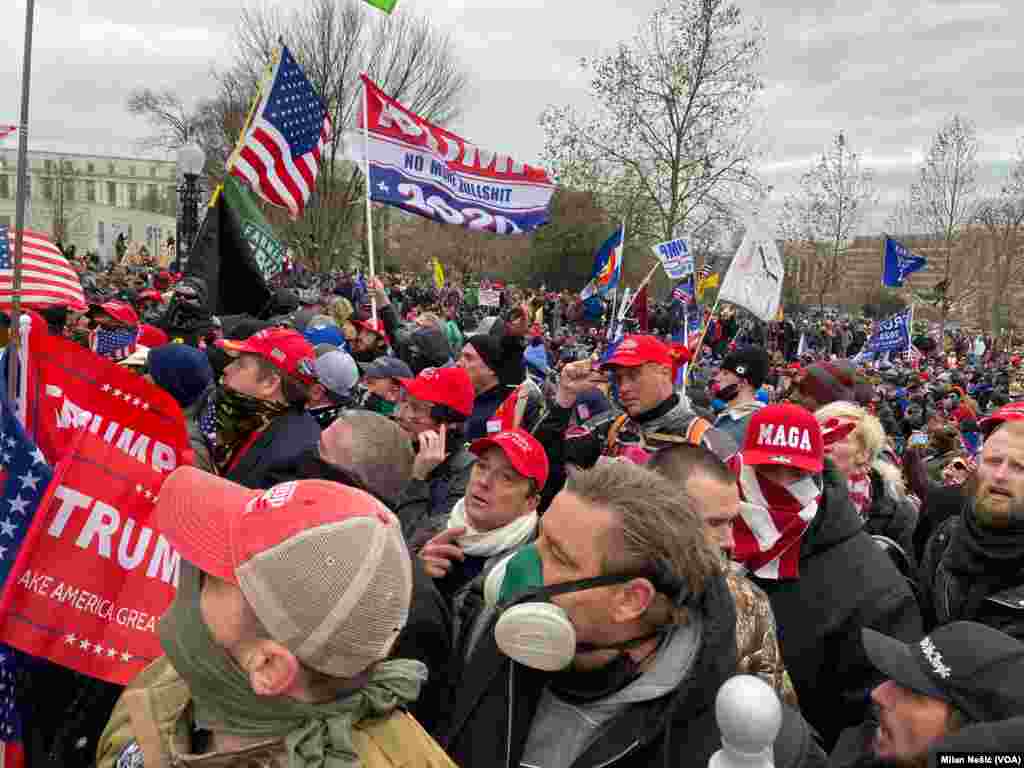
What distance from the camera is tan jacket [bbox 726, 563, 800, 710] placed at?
7.87ft

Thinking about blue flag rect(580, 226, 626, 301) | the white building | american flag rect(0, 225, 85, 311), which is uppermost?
the white building

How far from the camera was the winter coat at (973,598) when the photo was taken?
2.87 metres

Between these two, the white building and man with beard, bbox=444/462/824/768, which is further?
the white building

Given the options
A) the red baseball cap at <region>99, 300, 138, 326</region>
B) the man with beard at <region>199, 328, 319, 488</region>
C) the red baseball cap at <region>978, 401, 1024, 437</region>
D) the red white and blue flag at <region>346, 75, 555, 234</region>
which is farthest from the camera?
the red white and blue flag at <region>346, 75, 555, 234</region>

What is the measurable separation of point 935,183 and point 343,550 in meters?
35.5

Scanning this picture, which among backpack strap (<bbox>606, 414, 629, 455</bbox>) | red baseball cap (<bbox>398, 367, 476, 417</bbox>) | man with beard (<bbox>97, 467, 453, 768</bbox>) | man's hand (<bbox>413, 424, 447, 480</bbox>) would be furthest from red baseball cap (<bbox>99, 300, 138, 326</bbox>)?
man with beard (<bbox>97, 467, 453, 768</bbox>)

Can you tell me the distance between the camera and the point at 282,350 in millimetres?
4223

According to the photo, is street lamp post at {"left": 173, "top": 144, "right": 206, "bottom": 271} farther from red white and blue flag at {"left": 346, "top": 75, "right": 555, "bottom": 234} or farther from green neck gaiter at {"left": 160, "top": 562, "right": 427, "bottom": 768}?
green neck gaiter at {"left": 160, "top": 562, "right": 427, "bottom": 768}

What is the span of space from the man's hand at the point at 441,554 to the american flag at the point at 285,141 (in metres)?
5.10

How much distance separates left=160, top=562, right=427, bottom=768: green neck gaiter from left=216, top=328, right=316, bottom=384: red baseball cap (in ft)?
8.83

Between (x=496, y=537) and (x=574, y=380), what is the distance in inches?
79.7

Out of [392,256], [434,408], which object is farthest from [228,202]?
[392,256]

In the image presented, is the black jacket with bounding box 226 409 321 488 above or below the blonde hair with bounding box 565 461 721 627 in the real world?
below

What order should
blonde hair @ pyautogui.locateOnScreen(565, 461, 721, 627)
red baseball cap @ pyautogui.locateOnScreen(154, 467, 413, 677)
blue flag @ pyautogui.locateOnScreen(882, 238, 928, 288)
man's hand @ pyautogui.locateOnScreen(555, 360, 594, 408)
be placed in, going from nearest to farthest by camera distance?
red baseball cap @ pyautogui.locateOnScreen(154, 467, 413, 677) → blonde hair @ pyautogui.locateOnScreen(565, 461, 721, 627) → man's hand @ pyautogui.locateOnScreen(555, 360, 594, 408) → blue flag @ pyautogui.locateOnScreen(882, 238, 928, 288)
